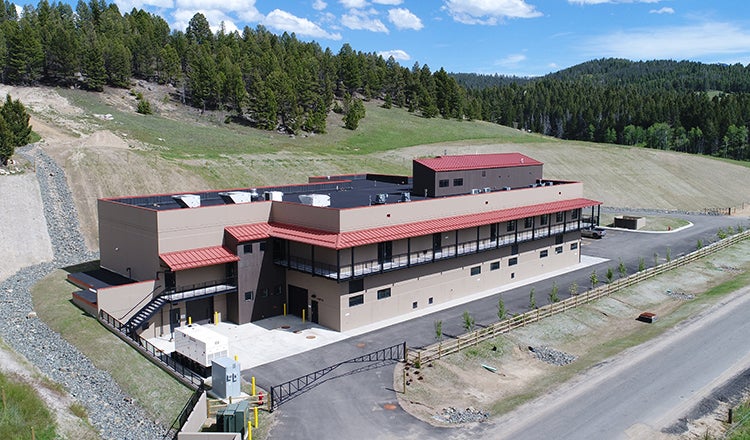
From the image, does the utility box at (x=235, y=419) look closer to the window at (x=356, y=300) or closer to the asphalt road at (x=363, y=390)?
the asphalt road at (x=363, y=390)

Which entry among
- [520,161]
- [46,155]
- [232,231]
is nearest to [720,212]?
[520,161]

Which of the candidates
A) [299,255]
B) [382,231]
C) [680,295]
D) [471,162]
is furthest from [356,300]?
[680,295]

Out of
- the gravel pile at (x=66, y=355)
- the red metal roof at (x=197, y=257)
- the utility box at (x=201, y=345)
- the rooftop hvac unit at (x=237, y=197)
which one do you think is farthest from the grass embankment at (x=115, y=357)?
the rooftop hvac unit at (x=237, y=197)

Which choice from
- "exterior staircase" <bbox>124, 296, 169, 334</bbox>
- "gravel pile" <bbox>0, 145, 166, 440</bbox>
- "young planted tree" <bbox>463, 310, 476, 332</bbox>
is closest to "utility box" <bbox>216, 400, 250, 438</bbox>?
"gravel pile" <bbox>0, 145, 166, 440</bbox>

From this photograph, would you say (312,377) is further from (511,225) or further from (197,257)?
(511,225)

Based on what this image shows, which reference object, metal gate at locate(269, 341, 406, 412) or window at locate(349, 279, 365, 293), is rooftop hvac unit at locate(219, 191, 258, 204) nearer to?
window at locate(349, 279, 365, 293)

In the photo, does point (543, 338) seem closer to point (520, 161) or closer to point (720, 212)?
point (520, 161)
